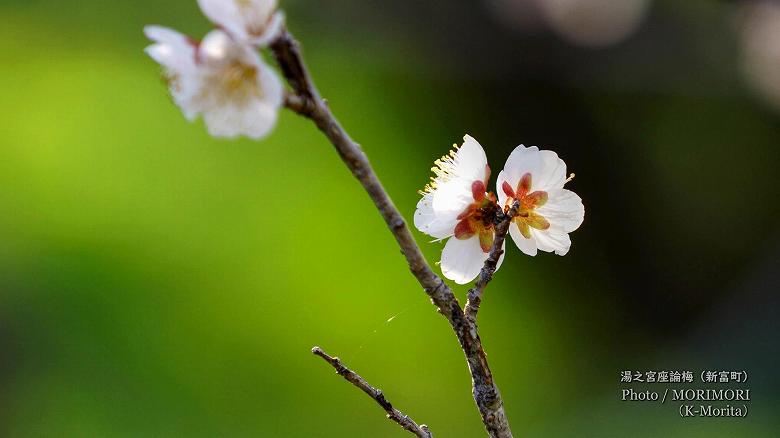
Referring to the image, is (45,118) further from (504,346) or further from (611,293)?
(611,293)

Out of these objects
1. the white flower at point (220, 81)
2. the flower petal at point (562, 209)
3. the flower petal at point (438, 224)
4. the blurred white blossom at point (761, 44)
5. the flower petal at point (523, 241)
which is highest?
the blurred white blossom at point (761, 44)

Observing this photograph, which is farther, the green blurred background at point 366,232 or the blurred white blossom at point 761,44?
the blurred white blossom at point 761,44

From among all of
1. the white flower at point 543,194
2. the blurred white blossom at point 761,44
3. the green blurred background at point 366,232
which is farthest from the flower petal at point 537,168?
the blurred white blossom at point 761,44

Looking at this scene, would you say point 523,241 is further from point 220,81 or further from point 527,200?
point 220,81

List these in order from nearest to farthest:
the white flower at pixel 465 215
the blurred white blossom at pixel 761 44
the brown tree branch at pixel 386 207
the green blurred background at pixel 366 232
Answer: the brown tree branch at pixel 386 207, the white flower at pixel 465 215, the green blurred background at pixel 366 232, the blurred white blossom at pixel 761 44

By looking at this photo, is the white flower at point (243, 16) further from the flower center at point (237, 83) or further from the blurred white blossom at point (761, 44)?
the blurred white blossom at point (761, 44)

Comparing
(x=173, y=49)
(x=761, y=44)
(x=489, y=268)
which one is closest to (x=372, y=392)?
(x=489, y=268)
